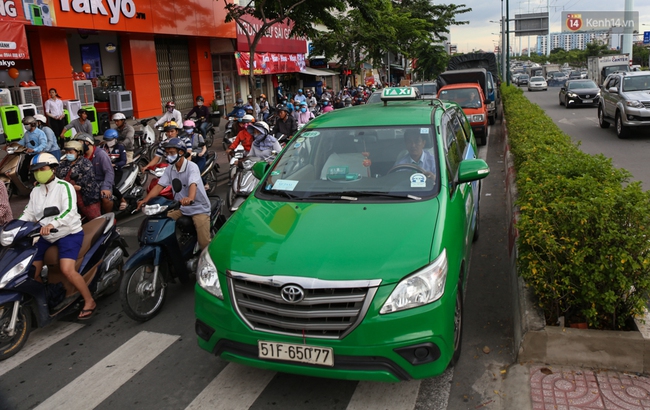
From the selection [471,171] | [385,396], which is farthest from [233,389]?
[471,171]

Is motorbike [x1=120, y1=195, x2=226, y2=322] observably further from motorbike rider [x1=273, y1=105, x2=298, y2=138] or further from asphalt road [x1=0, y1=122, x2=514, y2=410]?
motorbike rider [x1=273, y1=105, x2=298, y2=138]

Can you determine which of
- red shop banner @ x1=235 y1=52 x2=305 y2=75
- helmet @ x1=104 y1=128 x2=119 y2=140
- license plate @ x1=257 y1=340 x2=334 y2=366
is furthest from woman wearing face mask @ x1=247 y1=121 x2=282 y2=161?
red shop banner @ x1=235 y1=52 x2=305 y2=75

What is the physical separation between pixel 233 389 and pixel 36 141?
Answer: 8888 mm

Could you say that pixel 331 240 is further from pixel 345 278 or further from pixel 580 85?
pixel 580 85

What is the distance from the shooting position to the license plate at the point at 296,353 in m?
3.39

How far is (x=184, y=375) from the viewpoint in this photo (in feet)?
13.9

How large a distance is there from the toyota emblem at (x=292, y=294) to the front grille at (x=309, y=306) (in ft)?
0.06

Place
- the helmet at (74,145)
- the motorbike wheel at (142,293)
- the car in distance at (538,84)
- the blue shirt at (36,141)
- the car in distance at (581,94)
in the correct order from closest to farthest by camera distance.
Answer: the motorbike wheel at (142,293) → the helmet at (74,145) → the blue shirt at (36,141) → the car in distance at (581,94) → the car in distance at (538,84)

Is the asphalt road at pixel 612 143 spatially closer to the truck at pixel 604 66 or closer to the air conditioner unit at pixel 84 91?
the air conditioner unit at pixel 84 91

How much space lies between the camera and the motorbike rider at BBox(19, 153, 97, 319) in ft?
16.5

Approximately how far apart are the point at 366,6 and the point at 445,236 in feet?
49.7

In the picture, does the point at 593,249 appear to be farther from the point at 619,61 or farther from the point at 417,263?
the point at 619,61

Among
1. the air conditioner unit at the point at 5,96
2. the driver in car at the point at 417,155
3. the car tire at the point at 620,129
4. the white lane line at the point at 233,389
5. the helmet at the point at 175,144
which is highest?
the air conditioner unit at the point at 5,96

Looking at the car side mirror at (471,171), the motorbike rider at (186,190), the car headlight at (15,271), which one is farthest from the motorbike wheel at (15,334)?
the car side mirror at (471,171)
